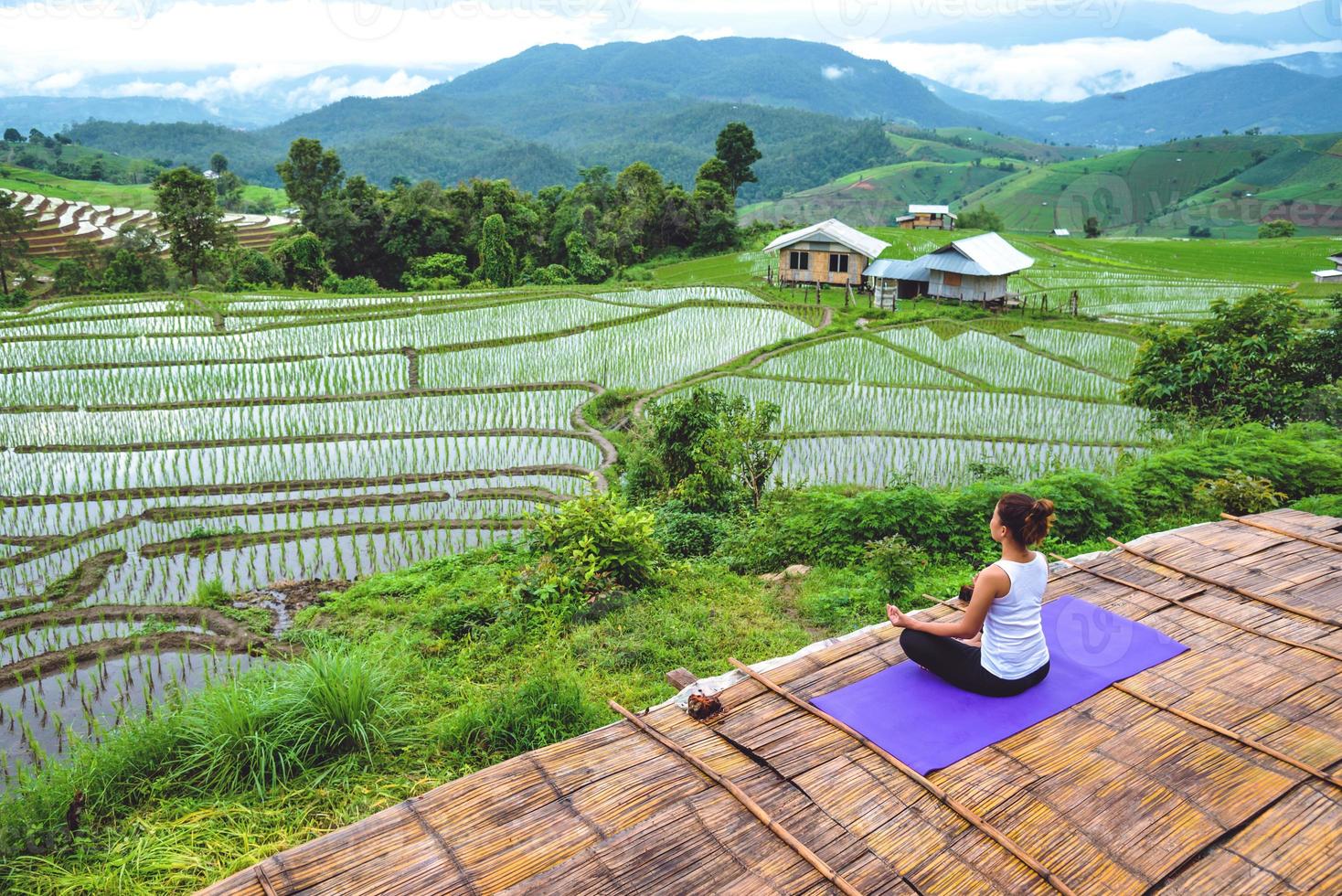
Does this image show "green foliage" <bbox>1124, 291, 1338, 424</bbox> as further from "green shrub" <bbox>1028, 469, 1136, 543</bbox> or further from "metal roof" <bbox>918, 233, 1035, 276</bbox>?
→ "metal roof" <bbox>918, 233, 1035, 276</bbox>

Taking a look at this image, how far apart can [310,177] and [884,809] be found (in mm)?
32749

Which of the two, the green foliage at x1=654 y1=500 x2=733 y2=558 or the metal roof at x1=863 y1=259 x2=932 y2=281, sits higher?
the metal roof at x1=863 y1=259 x2=932 y2=281

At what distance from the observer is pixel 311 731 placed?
13.5ft

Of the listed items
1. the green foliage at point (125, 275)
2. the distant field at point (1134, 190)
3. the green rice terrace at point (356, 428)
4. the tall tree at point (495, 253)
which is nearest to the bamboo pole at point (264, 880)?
the green rice terrace at point (356, 428)

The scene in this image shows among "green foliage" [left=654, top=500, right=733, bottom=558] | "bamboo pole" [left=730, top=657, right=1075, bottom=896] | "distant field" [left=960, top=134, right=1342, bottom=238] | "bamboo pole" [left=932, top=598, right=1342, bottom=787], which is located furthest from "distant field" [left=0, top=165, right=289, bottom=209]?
"distant field" [left=960, top=134, right=1342, bottom=238]

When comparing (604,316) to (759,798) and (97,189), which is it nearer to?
(759,798)

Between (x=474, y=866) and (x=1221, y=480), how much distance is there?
6799mm

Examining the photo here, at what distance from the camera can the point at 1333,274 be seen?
2541 cm

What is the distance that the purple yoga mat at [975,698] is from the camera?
135 inches

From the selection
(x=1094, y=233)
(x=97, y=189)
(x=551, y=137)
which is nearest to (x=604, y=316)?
(x=1094, y=233)

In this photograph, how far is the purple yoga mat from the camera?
3422mm

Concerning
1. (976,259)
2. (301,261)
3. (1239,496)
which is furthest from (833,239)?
(1239,496)

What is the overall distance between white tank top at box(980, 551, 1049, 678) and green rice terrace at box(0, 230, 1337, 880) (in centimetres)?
448

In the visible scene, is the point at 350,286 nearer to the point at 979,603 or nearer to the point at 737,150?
the point at 737,150
